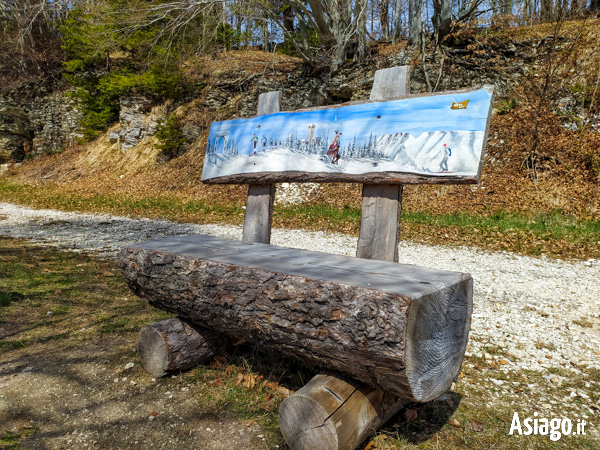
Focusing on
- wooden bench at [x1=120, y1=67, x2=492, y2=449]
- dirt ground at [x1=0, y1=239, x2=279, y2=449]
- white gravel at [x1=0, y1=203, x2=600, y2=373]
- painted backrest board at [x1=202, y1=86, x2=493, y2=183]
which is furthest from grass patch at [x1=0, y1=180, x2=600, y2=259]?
dirt ground at [x1=0, y1=239, x2=279, y2=449]

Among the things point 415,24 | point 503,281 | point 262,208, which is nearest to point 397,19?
point 415,24

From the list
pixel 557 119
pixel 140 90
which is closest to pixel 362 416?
pixel 557 119

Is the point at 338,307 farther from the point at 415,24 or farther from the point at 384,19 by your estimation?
the point at 384,19

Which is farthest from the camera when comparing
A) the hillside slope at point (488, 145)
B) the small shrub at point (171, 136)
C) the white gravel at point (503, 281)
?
the small shrub at point (171, 136)

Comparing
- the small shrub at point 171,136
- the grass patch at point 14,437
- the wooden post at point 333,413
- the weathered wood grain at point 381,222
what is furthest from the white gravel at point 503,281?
the small shrub at point 171,136

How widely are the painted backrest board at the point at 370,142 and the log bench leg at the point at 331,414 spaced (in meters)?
1.43

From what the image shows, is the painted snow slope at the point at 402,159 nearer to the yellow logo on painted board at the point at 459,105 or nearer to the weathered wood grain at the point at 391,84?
the yellow logo on painted board at the point at 459,105

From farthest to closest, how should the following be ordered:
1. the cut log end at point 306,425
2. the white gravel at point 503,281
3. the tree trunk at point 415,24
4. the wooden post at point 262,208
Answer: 1. the tree trunk at point 415,24
2. the wooden post at point 262,208
3. the white gravel at point 503,281
4. the cut log end at point 306,425

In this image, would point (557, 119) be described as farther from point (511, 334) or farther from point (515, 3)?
point (511, 334)

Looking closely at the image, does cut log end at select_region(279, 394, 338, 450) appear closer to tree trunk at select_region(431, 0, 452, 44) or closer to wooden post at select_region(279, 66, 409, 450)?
wooden post at select_region(279, 66, 409, 450)

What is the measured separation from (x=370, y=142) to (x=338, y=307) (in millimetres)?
1463

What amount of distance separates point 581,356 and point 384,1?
13.9 metres

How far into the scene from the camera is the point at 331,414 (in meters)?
1.83

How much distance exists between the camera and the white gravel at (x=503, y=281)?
3.40 meters
